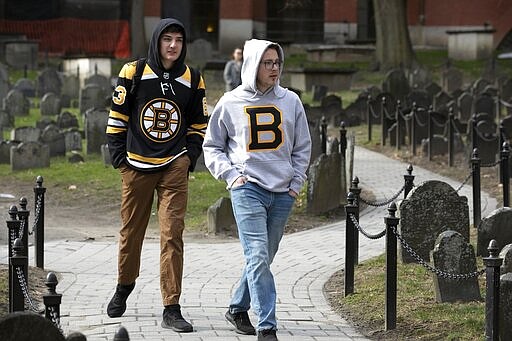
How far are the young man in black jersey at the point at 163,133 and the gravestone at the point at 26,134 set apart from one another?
38.1 ft

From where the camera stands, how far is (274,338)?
8.04 meters

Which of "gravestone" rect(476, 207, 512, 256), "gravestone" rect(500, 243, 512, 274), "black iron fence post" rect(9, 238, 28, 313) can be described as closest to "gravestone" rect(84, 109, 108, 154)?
"gravestone" rect(476, 207, 512, 256)

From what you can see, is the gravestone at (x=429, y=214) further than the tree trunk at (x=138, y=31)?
No

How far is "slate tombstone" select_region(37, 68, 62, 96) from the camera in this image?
30.8 meters

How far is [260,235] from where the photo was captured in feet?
27.0

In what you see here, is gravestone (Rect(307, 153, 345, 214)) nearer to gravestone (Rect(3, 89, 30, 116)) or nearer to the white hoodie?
the white hoodie

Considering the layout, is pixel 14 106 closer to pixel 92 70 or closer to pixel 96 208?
pixel 92 70

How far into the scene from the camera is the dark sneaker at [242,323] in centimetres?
859

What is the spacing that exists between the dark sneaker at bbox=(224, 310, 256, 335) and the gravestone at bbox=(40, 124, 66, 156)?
12.2 m

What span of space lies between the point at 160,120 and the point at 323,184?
20.8 ft

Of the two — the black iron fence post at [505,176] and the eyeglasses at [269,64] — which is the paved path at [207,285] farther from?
the eyeglasses at [269,64]

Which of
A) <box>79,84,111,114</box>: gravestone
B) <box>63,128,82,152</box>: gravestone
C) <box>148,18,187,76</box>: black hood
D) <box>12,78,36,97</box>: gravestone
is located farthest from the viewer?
<box>12,78,36,97</box>: gravestone

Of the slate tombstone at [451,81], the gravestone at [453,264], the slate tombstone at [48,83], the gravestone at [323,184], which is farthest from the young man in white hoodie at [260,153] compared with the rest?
the slate tombstone at [451,81]

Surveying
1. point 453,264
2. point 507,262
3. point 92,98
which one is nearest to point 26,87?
point 92,98
